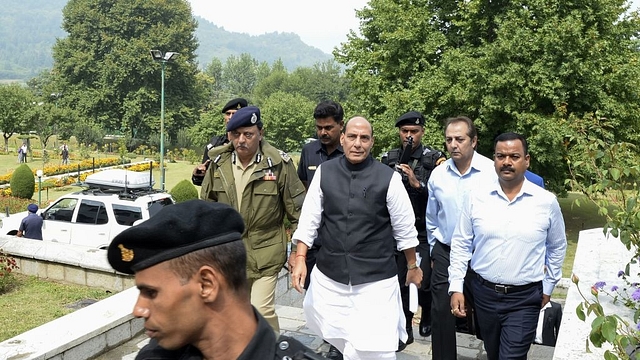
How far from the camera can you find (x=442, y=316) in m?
5.22

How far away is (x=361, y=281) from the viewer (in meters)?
4.53

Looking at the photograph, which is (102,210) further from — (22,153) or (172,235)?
(22,153)

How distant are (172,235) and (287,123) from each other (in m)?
53.5

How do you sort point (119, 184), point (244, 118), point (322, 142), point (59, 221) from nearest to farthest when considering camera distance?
point (244, 118)
point (322, 142)
point (59, 221)
point (119, 184)

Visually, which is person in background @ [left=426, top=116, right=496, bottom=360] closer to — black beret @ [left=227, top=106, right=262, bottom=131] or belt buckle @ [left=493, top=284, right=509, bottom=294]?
belt buckle @ [left=493, top=284, right=509, bottom=294]

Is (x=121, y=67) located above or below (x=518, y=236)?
above

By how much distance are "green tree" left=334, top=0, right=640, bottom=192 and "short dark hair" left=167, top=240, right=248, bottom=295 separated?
49.7 feet

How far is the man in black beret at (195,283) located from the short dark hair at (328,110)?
13.1 feet

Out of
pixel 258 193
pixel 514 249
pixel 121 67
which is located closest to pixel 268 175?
pixel 258 193

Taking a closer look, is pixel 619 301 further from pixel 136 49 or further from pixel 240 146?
pixel 136 49

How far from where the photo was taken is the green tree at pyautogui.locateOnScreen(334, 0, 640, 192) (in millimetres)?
17141

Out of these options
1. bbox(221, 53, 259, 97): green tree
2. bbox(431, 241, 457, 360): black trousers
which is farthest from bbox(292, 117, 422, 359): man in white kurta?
bbox(221, 53, 259, 97): green tree

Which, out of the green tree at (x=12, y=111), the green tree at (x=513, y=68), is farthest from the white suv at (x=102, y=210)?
the green tree at (x=12, y=111)

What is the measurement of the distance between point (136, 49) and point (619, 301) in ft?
170
